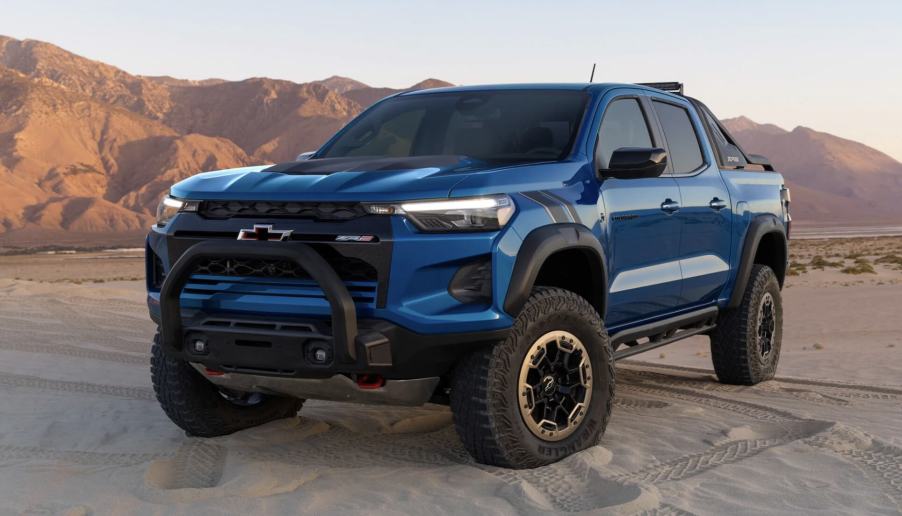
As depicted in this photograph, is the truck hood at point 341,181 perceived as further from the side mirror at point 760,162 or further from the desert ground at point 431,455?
the side mirror at point 760,162

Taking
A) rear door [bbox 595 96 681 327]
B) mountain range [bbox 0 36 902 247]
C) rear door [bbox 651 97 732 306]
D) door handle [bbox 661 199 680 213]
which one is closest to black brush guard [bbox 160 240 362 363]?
rear door [bbox 595 96 681 327]

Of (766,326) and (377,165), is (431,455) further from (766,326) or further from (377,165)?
(766,326)

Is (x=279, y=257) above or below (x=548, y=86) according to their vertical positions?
below

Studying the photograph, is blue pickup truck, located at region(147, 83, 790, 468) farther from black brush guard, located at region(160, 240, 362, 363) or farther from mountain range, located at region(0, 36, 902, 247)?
mountain range, located at region(0, 36, 902, 247)

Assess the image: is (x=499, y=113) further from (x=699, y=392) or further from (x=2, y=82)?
(x=2, y=82)

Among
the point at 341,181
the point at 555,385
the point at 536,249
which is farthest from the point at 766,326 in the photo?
the point at 341,181

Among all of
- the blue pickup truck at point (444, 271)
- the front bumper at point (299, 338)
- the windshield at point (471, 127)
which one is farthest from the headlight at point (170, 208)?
the windshield at point (471, 127)

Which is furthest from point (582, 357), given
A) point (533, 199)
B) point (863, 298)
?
point (863, 298)

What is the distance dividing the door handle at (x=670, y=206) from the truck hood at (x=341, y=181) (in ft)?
4.44

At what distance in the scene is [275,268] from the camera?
15.6ft

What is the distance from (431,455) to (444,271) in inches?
47.7

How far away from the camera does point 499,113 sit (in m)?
6.09

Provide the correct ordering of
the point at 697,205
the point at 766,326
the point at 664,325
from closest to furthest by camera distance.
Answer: the point at 664,325
the point at 697,205
the point at 766,326

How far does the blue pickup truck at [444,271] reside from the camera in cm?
460
